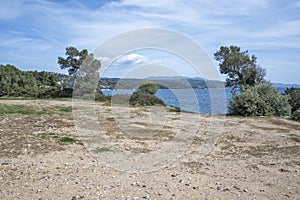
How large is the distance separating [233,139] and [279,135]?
8.34ft

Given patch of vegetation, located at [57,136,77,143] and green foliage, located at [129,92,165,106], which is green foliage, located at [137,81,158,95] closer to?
green foliage, located at [129,92,165,106]

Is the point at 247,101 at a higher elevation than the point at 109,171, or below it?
higher

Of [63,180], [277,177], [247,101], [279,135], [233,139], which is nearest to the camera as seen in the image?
[63,180]

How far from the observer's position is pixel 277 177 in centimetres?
575

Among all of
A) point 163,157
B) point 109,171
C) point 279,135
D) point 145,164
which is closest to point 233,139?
point 279,135

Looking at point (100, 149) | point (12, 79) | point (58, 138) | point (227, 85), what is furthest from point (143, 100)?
point (12, 79)

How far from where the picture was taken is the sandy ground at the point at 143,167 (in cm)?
475

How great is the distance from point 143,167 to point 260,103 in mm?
14217

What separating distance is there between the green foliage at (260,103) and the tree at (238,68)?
4.68 metres

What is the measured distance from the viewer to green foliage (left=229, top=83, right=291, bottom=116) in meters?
17.8

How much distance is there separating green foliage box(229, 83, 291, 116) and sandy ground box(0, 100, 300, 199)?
7683mm

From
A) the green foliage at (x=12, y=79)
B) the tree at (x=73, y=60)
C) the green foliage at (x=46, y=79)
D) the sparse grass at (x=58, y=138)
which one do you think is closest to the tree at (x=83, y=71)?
the tree at (x=73, y=60)

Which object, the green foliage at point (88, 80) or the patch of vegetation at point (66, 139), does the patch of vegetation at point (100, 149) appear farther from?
the green foliage at point (88, 80)

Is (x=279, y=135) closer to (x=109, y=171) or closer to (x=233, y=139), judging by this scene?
(x=233, y=139)
